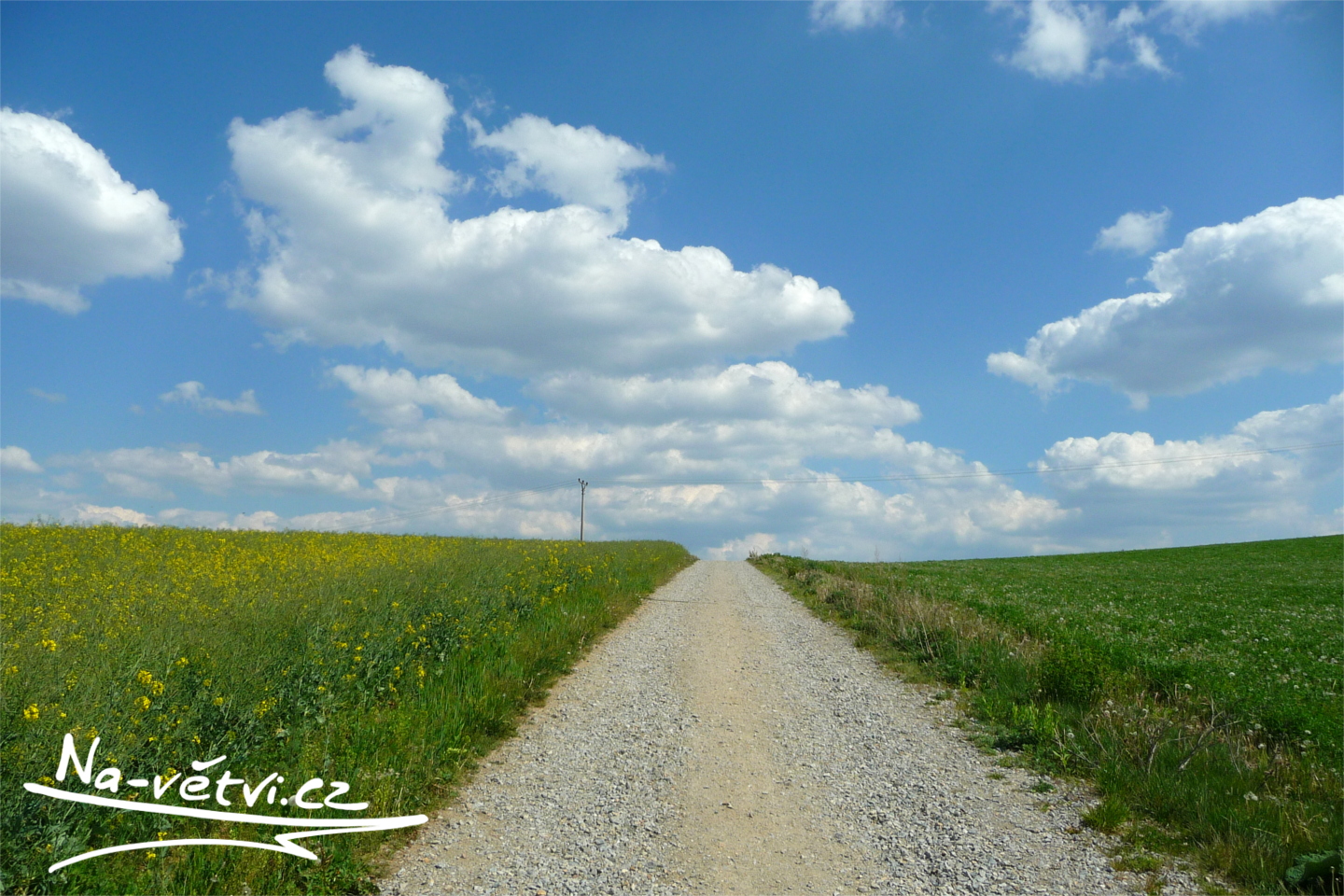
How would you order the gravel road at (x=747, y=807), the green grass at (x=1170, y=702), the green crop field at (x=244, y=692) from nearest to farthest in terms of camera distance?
1. the green crop field at (x=244, y=692)
2. the gravel road at (x=747, y=807)
3. the green grass at (x=1170, y=702)

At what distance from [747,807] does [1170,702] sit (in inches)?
311

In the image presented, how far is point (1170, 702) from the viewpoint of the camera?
1086cm

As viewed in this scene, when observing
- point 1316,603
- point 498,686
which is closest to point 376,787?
point 498,686

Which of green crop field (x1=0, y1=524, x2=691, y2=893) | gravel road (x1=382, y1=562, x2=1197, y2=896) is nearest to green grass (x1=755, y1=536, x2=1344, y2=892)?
gravel road (x1=382, y1=562, x2=1197, y2=896)

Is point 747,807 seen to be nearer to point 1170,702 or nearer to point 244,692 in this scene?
point 244,692

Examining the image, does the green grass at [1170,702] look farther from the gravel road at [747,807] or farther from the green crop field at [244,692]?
the green crop field at [244,692]

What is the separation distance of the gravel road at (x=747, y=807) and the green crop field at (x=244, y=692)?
0.73m

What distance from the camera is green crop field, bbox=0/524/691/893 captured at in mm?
5207

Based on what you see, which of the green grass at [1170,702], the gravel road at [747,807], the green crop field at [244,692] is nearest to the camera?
the green crop field at [244,692]

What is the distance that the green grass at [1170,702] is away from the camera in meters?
6.47

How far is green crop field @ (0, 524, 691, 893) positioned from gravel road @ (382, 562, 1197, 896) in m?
0.73

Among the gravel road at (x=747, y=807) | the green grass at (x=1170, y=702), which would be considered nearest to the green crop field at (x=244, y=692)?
the gravel road at (x=747, y=807)

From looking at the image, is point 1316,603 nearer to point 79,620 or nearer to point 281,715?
point 281,715

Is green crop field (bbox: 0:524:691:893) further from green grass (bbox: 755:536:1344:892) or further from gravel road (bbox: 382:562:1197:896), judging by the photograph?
green grass (bbox: 755:536:1344:892)
